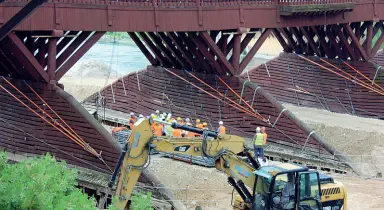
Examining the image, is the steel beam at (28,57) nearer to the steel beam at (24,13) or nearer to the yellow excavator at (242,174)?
the steel beam at (24,13)

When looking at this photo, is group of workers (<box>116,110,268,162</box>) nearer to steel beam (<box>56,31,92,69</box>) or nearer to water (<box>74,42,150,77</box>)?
steel beam (<box>56,31,92,69</box>)

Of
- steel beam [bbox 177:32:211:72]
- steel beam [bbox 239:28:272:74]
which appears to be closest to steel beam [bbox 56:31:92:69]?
steel beam [bbox 177:32:211:72]

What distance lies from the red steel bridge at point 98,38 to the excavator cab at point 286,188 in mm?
8074

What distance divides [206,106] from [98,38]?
22.6 feet

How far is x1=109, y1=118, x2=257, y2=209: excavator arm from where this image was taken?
2194 cm

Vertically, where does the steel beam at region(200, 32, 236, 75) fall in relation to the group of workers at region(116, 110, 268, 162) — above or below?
above

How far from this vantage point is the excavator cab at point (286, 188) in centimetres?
2152

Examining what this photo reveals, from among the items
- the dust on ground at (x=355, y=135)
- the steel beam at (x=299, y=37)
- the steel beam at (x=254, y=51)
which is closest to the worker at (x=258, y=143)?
the dust on ground at (x=355, y=135)

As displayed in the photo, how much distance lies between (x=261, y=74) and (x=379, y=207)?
653 inches

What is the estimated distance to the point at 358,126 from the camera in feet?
119

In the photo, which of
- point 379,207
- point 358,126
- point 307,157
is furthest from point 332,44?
point 379,207

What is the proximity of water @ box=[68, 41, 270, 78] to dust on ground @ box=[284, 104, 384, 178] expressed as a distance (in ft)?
74.5

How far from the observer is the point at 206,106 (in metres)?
36.5

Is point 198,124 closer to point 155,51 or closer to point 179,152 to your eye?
point 155,51
